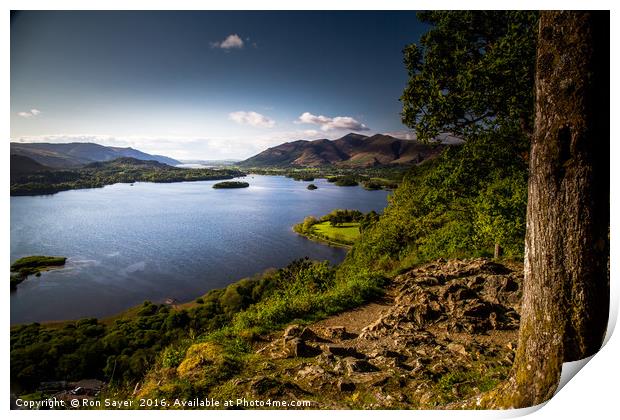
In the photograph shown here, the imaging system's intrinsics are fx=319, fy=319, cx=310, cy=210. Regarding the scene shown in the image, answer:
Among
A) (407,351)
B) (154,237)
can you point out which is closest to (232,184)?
(154,237)

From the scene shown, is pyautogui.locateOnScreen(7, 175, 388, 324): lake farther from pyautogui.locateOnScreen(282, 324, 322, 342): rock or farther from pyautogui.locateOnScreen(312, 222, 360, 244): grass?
pyautogui.locateOnScreen(282, 324, 322, 342): rock

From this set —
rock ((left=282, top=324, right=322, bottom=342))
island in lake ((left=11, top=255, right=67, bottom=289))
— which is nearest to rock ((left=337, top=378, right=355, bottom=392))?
rock ((left=282, top=324, right=322, bottom=342))

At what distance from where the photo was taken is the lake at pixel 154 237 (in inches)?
484

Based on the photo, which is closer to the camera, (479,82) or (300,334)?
(300,334)

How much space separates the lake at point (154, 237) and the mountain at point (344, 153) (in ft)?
7.91

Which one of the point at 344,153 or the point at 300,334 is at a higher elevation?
the point at 344,153

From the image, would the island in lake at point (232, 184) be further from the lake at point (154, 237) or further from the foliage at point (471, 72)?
the foliage at point (471, 72)

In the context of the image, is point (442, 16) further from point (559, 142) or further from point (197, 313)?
point (197, 313)

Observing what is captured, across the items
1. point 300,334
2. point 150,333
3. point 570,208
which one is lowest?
point 150,333

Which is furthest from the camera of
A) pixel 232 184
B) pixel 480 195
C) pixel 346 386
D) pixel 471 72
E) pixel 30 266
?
pixel 232 184

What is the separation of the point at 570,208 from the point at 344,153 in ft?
46.0

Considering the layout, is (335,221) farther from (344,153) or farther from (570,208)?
(570,208)

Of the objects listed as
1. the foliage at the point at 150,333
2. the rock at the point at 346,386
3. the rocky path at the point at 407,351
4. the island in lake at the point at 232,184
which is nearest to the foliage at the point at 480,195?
the rocky path at the point at 407,351

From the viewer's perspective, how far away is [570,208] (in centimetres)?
317
